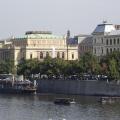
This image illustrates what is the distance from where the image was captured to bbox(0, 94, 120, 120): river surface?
84812 millimetres

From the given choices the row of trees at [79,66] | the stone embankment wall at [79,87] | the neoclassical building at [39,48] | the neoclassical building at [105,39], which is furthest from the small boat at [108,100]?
the neoclassical building at [39,48]

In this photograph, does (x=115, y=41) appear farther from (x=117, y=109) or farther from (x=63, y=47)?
(x=117, y=109)

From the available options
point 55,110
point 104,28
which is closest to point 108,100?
point 55,110

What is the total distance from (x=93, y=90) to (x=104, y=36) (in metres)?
41.6

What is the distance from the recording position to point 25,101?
11138 cm

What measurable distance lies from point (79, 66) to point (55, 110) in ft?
132

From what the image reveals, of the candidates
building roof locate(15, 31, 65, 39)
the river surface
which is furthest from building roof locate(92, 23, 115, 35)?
the river surface

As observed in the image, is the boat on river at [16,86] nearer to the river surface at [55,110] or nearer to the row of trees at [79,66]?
the row of trees at [79,66]

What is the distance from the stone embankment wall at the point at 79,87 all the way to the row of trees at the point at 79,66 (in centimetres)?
333

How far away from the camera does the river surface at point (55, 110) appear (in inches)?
3339

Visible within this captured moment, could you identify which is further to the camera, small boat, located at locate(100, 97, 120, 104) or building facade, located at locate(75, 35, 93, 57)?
building facade, located at locate(75, 35, 93, 57)

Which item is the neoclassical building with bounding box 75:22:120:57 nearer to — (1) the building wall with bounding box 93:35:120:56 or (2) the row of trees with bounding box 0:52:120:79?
(1) the building wall with bounding box 93:35:120:56

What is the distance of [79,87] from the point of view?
127 m

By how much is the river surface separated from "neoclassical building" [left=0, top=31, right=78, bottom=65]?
7389 centimetres
